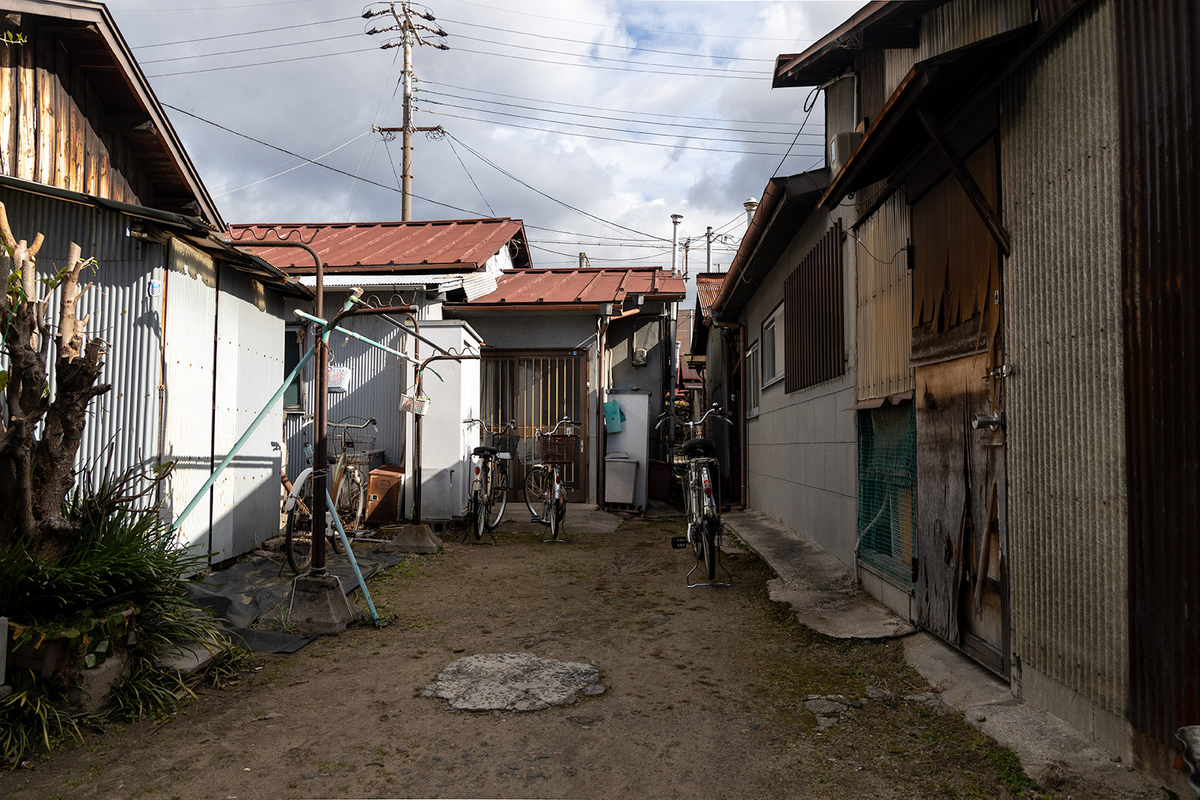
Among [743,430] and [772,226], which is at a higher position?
[772,226]

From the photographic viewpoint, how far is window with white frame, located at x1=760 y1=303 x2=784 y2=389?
30.6 ft

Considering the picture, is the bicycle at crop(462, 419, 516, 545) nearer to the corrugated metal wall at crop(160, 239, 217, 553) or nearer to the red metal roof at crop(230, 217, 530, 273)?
the red metal roof at crop(230, 217, 530, 273)

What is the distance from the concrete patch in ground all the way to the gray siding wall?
293cm

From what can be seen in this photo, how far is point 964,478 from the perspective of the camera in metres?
4.05

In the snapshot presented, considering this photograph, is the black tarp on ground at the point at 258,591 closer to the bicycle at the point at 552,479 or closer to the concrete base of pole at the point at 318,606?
the concrete base of pole at the point at 318,606

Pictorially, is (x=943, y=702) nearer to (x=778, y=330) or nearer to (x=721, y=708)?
(x=721, y=708)

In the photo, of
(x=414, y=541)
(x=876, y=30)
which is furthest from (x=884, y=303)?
(x=414, y=541)

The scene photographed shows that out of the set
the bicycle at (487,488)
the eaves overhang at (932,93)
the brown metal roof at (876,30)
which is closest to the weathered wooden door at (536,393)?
the bicycle at (487,488)

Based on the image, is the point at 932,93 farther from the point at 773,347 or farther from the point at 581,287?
the point at 581,287

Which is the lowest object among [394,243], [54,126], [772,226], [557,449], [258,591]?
[258,591]

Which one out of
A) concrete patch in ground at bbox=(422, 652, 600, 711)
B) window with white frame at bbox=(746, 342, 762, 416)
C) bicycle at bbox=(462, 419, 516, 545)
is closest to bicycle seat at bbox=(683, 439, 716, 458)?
bicycle at bbox=(462, 419, 516, 545)

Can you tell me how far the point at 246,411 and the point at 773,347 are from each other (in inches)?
250

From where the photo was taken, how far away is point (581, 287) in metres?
12.5

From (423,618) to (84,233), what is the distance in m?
3.80
